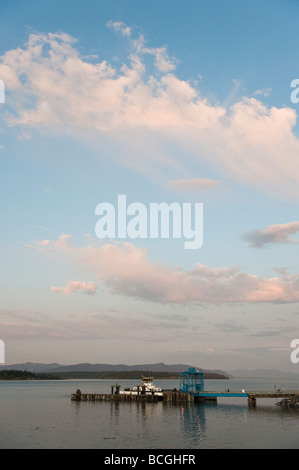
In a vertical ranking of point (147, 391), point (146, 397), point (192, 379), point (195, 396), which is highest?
point (192, 379)

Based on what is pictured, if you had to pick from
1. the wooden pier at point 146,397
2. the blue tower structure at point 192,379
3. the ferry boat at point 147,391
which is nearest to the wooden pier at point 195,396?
the wooden pier at point 146,397

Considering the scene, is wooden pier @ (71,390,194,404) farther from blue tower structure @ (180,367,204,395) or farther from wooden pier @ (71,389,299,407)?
blue tower structure @ (180,367,204,395)

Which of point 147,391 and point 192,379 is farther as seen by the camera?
point 147,391

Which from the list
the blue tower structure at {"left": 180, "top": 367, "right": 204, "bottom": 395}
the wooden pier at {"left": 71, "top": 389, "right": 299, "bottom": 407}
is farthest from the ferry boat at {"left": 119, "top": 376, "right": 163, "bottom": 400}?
the blue tower structure at {"left": 180, "top": 367, "right": 204, "bottom": 395}

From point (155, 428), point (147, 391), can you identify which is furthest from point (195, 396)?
point (155, 428)

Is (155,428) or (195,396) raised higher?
(155,428)

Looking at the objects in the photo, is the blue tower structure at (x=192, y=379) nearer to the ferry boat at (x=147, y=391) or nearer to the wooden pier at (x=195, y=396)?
the wooden pier at (x=195, y=396)

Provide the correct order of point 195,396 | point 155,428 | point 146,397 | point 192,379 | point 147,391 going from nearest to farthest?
point 155,428, point 195,396, point 192,379, point 146,397, point 147,391

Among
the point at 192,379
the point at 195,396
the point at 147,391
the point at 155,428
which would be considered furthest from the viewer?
the point at 147,391

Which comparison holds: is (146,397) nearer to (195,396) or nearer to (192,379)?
(192,379)

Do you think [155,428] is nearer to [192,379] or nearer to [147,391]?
[192,379]
